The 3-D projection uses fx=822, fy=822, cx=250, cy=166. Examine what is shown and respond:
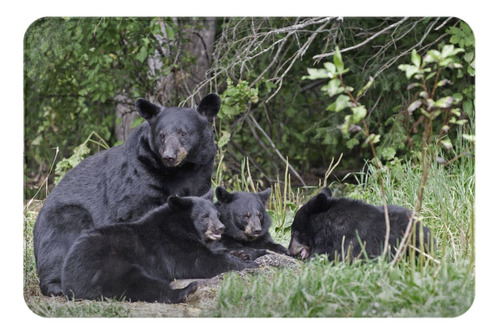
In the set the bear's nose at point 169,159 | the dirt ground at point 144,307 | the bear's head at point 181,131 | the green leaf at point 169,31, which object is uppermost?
the green leaf at point 169,31

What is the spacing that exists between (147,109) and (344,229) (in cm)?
176

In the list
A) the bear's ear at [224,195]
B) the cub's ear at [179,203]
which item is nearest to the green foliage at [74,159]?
the bear's ear at [224,195]

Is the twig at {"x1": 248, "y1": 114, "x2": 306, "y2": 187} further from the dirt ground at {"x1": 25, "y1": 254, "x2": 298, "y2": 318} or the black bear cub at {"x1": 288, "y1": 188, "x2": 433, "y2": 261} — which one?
the dirt ground at {"x1": 25, "y1": 254, "x2": 298, "y2": 318}

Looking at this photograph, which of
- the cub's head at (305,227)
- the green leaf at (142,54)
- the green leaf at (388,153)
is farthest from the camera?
the green leaf at (142,54)

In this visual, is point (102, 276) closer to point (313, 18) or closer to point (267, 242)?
point (267, 242)

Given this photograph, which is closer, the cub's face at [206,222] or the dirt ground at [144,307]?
the dirt ground at [144,307]

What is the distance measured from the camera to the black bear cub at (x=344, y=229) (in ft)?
19.1

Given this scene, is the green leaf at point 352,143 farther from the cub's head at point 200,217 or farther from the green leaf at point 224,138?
the cub's head at point 200,217

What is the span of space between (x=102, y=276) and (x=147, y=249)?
1.24 feet

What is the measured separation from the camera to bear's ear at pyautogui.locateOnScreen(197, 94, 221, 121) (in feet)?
20.9

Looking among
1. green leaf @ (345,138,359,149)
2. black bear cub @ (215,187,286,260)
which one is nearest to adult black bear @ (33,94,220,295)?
black bear cub @ (215,187,286,260)

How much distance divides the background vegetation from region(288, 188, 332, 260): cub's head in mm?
394

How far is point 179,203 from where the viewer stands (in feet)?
19.5

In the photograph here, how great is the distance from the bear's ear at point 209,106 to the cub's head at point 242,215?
589 mm
